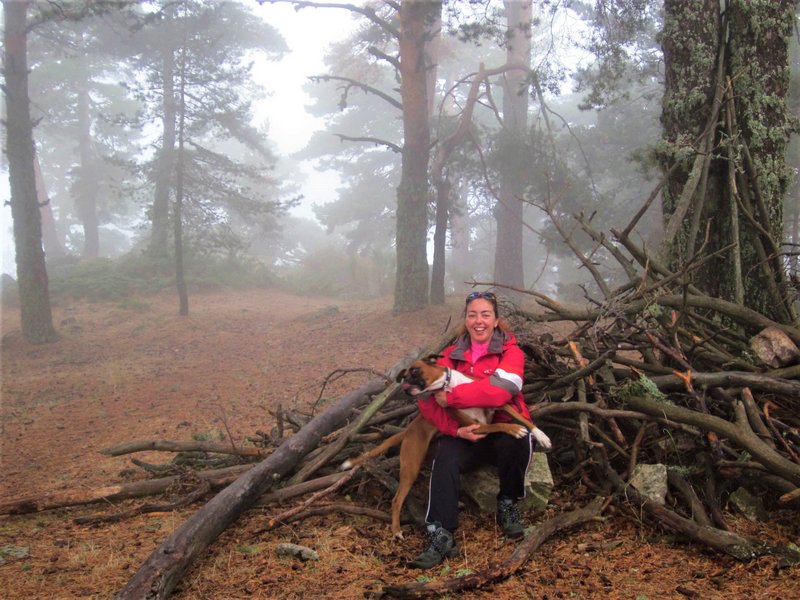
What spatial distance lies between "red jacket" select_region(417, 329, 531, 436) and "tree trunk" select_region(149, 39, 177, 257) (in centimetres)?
1756

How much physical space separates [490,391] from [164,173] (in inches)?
774

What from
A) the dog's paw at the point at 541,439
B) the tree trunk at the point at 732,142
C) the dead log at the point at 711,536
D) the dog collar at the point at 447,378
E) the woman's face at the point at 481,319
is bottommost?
the dead log at the point at 711,536

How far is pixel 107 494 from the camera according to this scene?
478 cm

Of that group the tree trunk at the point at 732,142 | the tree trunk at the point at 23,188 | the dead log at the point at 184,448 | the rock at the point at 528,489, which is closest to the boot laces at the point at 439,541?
the rock at the point at 528,489

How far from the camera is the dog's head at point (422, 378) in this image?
371cm

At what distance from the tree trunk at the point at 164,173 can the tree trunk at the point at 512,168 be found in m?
11.2

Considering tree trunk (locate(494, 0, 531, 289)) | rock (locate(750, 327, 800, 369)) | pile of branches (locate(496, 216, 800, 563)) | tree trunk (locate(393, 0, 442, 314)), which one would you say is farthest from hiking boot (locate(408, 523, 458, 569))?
tree trunk (locate(494, 0, 531, 289))

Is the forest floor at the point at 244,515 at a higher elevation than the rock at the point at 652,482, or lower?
lower

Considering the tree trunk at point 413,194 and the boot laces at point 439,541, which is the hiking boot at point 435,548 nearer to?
the boot laces at point 439,541

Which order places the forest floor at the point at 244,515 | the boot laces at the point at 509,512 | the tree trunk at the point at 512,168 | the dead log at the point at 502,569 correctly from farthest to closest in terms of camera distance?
1. the tree trunk at the point at 512,168
2. the boot laces at the point at 509,512
3. the forest floor at the point at 244,515
4. the dead log at the point at 502,569

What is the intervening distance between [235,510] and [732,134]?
5.15 m

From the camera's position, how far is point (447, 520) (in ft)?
11.7

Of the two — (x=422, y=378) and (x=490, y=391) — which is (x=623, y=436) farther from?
(x=422, y=378)

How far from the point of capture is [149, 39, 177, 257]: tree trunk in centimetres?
2002
